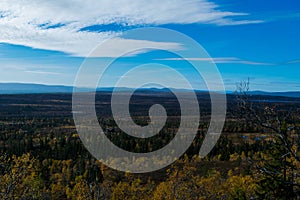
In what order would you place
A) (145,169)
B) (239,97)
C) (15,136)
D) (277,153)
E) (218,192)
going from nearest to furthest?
(239,97)
(277,153)
(218,192)
(145,169)
(15,136)

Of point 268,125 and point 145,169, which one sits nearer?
point 268,125

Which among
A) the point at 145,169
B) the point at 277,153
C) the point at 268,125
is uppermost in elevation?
the point at 268,125

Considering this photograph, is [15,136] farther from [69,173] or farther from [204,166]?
[204,166]

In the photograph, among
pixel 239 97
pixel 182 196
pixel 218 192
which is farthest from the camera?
pixel 218 192

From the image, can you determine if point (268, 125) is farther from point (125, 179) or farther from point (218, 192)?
point (125, 179)

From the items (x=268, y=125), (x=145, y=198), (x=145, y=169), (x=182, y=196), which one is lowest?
(x=145, y=169)

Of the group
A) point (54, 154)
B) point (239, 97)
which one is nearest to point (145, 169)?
point (54, 154)

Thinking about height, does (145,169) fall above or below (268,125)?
below

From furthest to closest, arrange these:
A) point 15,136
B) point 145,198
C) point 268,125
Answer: point 15,136 < point 145,198 < point 268,125

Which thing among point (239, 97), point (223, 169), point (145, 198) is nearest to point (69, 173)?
point (223, 169)
